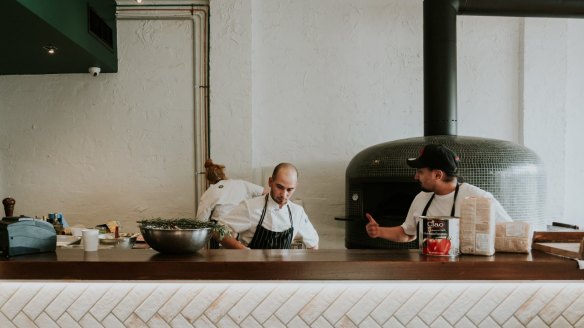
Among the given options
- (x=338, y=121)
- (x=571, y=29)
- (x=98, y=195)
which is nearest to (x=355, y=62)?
(x=338, y=121)

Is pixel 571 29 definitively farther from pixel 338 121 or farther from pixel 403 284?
pixel 403 284

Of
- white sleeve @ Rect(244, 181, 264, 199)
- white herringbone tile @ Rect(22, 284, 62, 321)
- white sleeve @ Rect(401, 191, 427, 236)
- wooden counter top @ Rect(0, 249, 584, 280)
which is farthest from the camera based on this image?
white sleeve @ Rect(244, 181, 264, 199)

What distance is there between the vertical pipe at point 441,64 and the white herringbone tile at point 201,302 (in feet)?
9.33

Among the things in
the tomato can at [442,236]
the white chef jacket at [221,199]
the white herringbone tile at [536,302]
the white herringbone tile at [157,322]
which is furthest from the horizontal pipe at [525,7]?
the white herringbone tile at [157,322]

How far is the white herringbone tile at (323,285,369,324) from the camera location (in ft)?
6.68

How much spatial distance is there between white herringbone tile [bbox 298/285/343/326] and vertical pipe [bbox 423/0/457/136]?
2.64 meters

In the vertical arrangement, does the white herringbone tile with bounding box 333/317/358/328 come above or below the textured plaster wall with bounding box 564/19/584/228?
below

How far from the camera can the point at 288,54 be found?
16.3ft

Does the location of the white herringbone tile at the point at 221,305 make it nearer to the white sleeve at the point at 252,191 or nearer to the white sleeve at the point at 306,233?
the white sleeve at the point at 306,233

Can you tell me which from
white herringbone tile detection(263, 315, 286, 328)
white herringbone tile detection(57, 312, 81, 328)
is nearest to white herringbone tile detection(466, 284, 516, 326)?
white herringbone tile detection(263, 315, 286, 328)

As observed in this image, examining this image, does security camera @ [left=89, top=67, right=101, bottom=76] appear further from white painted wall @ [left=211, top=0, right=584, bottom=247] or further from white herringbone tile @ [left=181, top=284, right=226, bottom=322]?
white herringbone tile @ [left=181, top=284, right=226, bottom=322]

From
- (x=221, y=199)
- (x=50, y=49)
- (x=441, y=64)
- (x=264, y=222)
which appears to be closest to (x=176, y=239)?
(x=264, y=222)

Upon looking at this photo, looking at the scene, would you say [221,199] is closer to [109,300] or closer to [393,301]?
[109,300]

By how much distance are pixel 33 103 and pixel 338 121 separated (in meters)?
2.90
